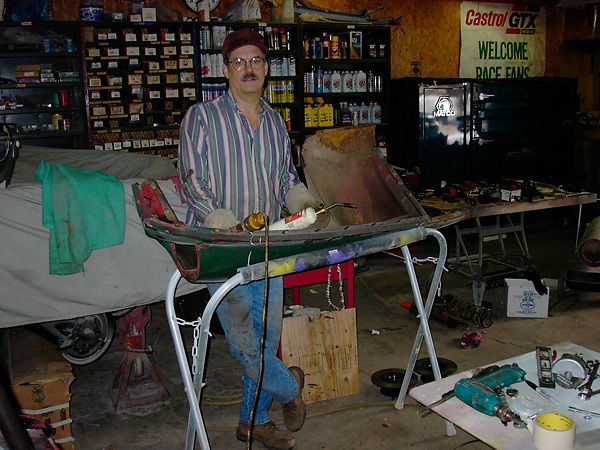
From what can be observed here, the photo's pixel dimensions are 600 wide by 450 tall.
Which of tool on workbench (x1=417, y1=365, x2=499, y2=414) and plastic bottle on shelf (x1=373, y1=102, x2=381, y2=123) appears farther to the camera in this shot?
plastic bottle on shelf (x1=373, y1=102, x2=381, y2=123)

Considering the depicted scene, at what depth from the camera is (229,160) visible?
2285 millimetres

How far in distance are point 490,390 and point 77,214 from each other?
6.94ft

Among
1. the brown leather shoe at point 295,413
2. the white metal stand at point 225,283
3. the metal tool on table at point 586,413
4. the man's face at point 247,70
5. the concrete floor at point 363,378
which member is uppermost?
the man's face at point 247,70

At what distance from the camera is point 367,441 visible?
8.70 ft

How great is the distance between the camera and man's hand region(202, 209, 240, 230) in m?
1.88

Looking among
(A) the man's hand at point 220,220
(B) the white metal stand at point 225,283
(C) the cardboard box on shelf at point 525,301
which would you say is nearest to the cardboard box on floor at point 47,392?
(B) the white metal stand at point 225,283

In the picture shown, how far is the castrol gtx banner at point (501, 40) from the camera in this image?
7.23 metres

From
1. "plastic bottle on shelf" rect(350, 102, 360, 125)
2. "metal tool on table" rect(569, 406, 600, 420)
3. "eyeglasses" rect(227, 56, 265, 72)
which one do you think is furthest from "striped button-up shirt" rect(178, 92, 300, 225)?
"plastic bottle on shelf" rect(350, 102, 360, 125)

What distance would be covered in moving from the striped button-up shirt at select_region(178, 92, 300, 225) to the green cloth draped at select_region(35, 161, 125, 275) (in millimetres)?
883

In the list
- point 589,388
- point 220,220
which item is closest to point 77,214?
point 220,220

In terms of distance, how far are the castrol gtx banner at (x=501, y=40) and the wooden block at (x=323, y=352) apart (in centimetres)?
522

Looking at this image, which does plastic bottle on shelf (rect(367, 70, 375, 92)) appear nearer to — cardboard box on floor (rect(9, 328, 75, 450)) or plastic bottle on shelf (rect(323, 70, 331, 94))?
plastic bottle on shelf (rect(323, 70, 331, 94))

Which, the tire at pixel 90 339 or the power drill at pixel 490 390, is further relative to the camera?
the tire at pixel 90 339

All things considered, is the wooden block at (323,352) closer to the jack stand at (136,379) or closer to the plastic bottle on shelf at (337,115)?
the jack stand at (136,379)
